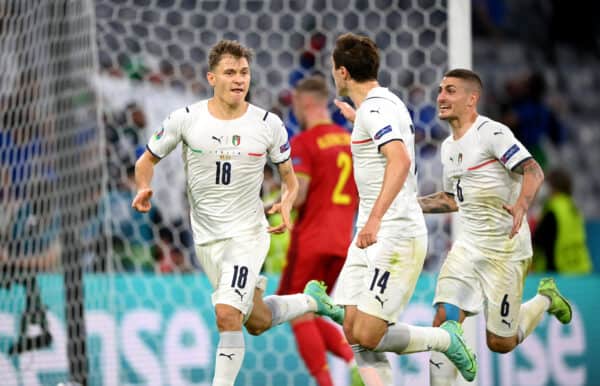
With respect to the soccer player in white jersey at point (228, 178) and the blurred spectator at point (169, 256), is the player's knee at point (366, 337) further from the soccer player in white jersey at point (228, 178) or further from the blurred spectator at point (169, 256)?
the blurred spectator at point (169, 256)

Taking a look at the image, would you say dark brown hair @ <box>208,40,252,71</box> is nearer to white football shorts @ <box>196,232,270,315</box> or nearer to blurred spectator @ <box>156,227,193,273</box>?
white football shorts @ <box>196,232,270,315</box>

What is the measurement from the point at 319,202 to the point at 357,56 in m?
2.25

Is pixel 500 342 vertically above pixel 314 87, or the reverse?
pixel 314 87

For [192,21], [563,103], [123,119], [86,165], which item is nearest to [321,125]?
[86,165]

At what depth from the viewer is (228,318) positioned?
20.9 feet

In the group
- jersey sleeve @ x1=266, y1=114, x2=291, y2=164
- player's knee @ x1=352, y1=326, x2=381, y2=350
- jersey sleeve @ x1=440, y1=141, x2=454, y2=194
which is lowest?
player's knee @ x1=352, y1=326, x2=381, y2=350

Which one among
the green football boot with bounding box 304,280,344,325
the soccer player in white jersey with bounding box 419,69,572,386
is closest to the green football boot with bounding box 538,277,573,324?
the soccer player in white jersey with bounding box 419,69,572,386

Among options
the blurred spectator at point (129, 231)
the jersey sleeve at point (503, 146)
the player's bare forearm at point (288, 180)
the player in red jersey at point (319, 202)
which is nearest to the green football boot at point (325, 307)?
the player's bare forearm at point (288, 180)

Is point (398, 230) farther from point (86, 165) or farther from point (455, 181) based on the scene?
point (86, 165)

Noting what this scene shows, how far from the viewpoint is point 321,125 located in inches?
329

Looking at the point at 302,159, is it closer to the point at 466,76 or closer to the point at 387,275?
the point at 466,76

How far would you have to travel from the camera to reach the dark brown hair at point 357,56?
6234 mm

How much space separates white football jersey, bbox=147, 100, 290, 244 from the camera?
6484 millimetres

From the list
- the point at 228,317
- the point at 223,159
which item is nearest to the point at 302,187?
the point at 223,159
